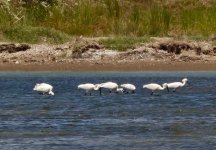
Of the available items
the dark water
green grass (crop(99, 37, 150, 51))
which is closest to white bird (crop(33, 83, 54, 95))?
the dark water

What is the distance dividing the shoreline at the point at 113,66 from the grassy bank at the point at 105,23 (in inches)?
72.3

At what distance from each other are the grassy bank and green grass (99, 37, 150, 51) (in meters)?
1.30

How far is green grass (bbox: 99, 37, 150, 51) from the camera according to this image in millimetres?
33969

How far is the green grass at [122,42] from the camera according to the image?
3397 cm

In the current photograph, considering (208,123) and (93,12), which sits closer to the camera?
(208,123)

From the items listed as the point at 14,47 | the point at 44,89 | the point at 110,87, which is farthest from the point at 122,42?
the point at 44,89

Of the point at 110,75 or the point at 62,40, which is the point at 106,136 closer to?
the point at 110,75

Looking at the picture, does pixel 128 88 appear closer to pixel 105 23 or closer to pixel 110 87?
pixel 110 87

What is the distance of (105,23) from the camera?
121 feet

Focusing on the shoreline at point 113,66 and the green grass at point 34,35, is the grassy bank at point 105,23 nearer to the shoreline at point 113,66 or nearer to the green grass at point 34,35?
the green grass at point 34,35

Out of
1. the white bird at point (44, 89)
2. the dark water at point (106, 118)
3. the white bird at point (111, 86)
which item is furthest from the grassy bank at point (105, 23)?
the white bird at point (44, 89)

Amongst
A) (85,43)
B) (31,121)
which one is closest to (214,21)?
(85,43)

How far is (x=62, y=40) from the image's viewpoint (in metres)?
34.8

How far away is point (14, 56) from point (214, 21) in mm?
8050
